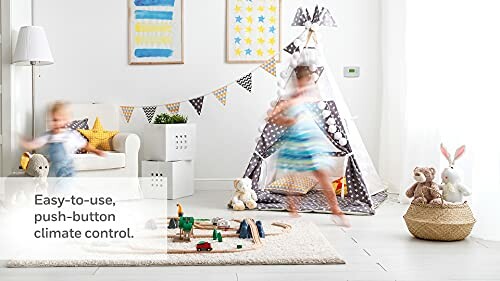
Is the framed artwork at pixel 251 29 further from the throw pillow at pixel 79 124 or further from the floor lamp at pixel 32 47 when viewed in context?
the floor lamp at pixel 32 47

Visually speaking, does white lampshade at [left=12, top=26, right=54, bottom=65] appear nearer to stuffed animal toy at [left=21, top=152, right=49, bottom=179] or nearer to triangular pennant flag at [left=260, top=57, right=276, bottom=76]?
stuffed animal toy at [left=21, top=152, right=49, bottom=179]

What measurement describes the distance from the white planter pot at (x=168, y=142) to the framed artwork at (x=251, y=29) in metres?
0.89

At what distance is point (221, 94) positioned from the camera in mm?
5918

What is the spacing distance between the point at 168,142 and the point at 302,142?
190 cm

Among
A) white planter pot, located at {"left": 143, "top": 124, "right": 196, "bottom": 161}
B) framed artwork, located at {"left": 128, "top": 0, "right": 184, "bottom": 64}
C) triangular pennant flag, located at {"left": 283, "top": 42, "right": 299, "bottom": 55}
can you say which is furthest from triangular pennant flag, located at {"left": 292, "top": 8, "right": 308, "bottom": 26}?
framed artwork, located at {"left": 128, "top": 0, "right": 184, "bottom": 64}

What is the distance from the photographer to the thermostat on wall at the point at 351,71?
596 cm

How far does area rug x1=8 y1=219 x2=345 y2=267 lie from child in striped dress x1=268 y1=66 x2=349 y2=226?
0.99ft

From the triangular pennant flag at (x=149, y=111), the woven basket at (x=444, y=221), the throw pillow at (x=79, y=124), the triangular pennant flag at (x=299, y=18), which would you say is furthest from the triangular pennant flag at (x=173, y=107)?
the woven basket at (x=444, y=221)

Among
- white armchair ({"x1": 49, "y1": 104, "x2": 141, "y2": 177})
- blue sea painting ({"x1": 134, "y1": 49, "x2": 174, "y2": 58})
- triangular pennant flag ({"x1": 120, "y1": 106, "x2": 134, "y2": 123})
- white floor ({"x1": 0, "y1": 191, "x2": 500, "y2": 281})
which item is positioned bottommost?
white floor ({"x1": 0, "y1": 191, "x2": 500, "y2": 281})

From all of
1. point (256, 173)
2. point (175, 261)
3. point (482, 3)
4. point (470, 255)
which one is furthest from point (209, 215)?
point (482, 3)

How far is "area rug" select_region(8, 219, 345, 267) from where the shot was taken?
3.07 meters

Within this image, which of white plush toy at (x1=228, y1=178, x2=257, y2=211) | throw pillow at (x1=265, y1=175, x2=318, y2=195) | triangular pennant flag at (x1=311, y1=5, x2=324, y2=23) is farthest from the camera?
throw pillow at (x1=265, y1=175, x2=318, y2=195)

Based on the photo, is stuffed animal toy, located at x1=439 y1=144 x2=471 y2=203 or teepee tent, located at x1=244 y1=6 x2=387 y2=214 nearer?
stuffed animal toy, located at x1=439 y1=144 x2=471 y2=203

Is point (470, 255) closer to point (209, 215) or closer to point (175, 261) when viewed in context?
point (175, 261)
